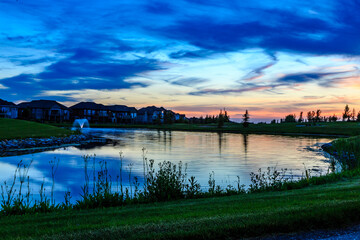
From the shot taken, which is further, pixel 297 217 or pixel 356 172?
pixel 356 172

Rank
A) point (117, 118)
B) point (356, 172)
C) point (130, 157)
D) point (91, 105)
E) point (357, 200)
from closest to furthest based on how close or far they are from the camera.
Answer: point (357, 200)
point (356, 172)
point (130, 157)
point (91, 105)
point (117, 118)

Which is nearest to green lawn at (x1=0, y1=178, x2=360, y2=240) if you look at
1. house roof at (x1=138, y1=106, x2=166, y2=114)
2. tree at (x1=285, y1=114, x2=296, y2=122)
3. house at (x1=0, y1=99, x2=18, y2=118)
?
house at (x1=0, y1=99, x2=18, y2=118)

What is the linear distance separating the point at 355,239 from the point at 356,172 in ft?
36.4

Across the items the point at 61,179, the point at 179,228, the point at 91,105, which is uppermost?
the point at 91,105

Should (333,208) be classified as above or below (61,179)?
above

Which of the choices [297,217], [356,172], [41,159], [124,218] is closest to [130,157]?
[41,159]

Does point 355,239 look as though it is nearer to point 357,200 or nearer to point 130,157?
point 357,200

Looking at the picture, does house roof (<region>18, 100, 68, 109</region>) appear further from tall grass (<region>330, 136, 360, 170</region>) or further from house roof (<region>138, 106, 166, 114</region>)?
tall grass (<region>330, 136, 360, 170</region>)

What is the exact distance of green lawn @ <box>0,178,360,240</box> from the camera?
661 centimetres

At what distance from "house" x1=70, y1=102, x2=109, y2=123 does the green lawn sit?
133944 mm

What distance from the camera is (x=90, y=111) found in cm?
13862

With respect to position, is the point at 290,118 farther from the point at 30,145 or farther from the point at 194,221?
the point at 194,221

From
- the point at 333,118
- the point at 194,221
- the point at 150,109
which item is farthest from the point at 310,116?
the point at 194,221

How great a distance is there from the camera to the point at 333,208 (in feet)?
26.0
